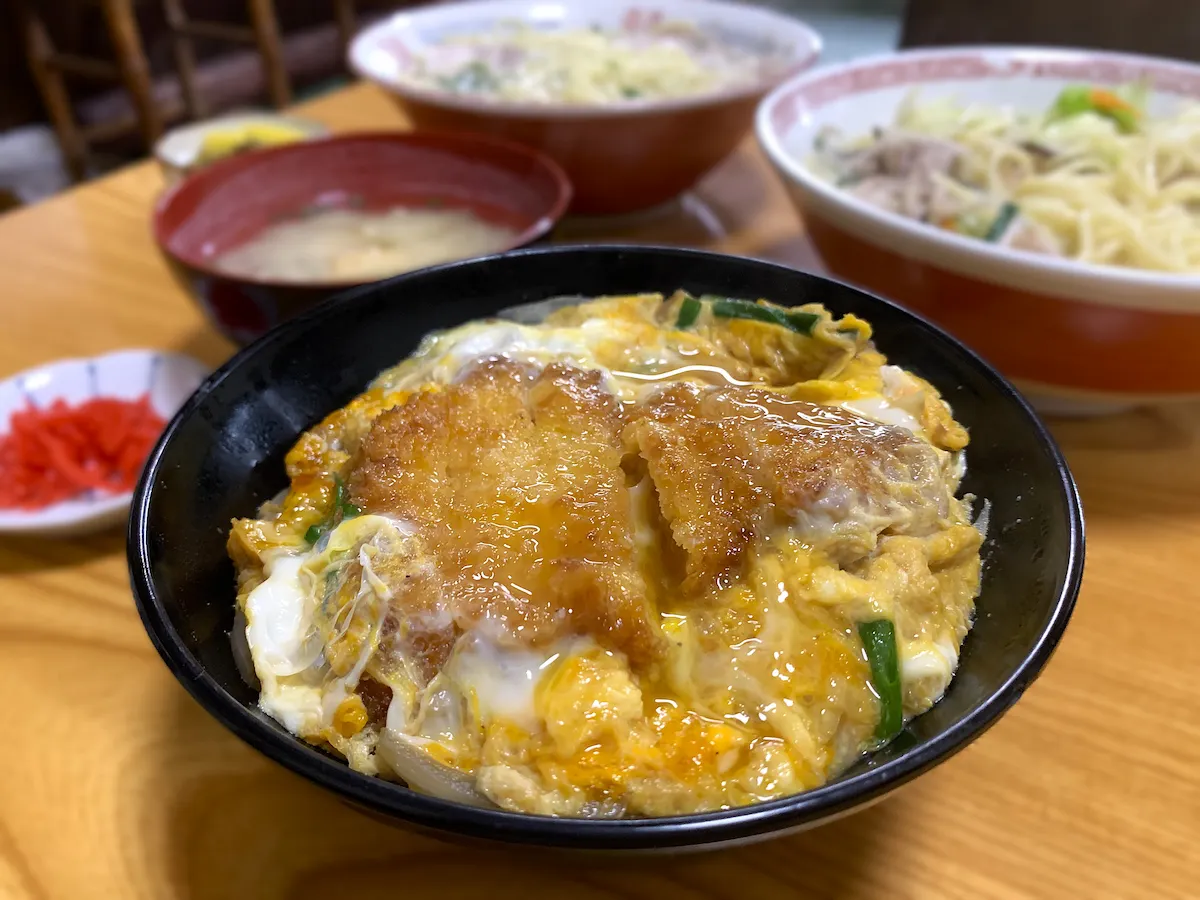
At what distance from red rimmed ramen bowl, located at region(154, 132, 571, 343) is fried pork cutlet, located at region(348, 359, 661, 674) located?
2.03 feet

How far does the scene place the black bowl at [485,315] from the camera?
0.69 meters

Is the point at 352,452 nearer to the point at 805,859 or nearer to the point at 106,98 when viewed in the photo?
the point at 805,859

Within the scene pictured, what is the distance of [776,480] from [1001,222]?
1.10 meters

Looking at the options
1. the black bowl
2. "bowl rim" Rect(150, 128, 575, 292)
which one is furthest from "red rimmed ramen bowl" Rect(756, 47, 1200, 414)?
"bowl rim" Rect(150, 128, 575, 292)

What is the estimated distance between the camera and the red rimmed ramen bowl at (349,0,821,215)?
1952 millimetres

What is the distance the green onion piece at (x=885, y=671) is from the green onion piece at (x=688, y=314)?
1.66 ft

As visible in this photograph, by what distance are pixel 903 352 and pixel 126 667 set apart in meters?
1.09

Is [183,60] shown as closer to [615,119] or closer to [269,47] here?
[269,47]

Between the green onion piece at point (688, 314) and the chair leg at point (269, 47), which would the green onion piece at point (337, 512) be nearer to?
the green onion piece at point (688, 314)

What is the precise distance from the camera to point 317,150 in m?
1.95

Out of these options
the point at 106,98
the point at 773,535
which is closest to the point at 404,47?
the point at 773,535

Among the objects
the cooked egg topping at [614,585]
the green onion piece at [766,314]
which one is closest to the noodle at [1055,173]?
the green onion piece at [766,314]

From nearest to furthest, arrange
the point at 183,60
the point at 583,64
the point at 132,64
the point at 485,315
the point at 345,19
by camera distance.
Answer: the point at 485,315
the point at 583,64
the point at 132,64
the point at 183,60
the point at 345,19

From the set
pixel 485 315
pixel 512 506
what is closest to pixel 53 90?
pixel 485 315
